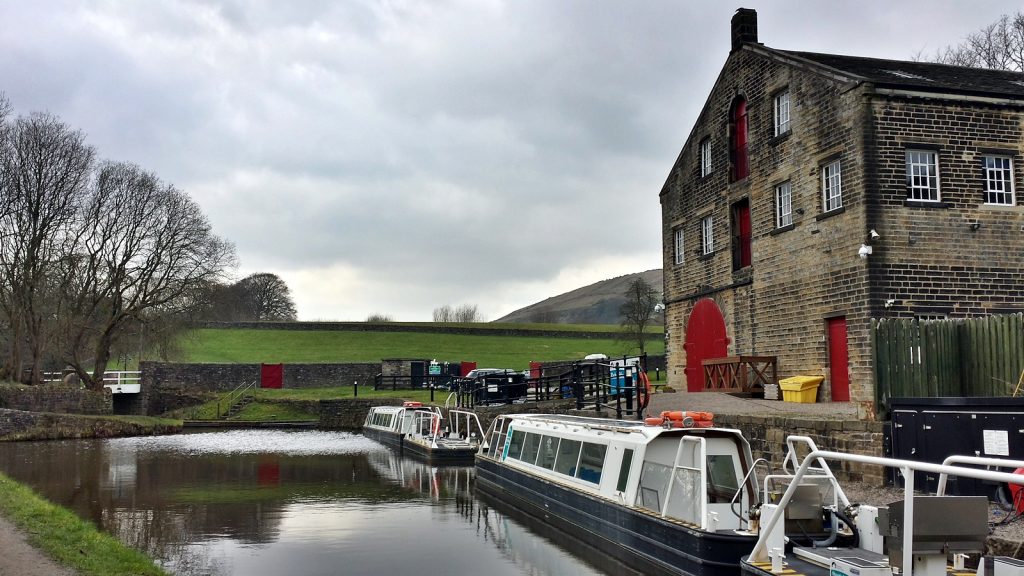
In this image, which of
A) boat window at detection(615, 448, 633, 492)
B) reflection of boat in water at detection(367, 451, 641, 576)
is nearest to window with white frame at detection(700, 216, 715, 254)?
reflection of boat in water at detection(367, 451, 641, 576)

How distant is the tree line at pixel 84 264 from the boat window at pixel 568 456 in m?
28.3

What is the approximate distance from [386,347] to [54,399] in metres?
29.0

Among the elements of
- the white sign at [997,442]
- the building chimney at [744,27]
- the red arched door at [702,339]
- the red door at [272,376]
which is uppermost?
the building chimney at [744,27]

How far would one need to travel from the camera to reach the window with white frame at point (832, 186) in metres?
19.5

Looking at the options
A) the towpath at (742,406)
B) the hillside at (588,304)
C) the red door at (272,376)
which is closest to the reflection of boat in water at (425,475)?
the towpath at (742,406)

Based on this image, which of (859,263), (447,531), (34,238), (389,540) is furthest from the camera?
(34,238)

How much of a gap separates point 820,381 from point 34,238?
102ft

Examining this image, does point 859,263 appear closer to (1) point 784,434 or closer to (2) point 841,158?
(2) point 841,158

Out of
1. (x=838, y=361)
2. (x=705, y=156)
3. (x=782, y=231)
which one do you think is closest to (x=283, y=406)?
(x=705, y=156)

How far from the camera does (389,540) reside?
13438 millimetres

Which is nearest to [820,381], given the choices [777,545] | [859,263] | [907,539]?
[859,263]

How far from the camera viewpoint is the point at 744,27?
24.7 meters

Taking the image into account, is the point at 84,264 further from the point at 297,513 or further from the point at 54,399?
the point at 297,513

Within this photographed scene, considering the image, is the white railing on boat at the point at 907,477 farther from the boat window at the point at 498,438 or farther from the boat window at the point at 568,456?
the boat window at the point at 498,438
